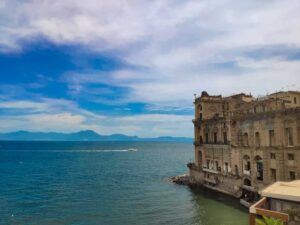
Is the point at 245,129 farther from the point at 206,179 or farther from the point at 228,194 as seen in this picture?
the point at 206,179

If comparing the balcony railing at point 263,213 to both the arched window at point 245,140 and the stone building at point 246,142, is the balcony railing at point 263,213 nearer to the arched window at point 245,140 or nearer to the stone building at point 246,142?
the stone building at point 246,142

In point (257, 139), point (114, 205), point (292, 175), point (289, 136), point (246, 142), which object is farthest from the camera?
point (246, 142)

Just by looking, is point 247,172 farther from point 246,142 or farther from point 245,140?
point 245,140

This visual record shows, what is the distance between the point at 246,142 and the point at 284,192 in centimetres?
2641

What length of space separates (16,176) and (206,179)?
5228 cm

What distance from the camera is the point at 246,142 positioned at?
54.9 m

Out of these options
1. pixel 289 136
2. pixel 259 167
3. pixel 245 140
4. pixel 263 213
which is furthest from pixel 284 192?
pixel 245 140

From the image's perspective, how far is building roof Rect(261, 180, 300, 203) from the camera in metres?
27.6

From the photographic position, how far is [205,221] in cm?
4244

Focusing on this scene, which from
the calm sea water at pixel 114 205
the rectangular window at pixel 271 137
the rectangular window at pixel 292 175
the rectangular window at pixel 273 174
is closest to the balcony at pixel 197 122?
the calm sea water at pixel 114 205

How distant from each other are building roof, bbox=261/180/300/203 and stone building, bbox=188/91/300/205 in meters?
14.6

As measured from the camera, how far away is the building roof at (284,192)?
90.6 ft

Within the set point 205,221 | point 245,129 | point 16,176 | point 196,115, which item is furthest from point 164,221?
point 16,176

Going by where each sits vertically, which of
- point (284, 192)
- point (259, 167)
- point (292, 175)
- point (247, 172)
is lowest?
point (247, 172)
